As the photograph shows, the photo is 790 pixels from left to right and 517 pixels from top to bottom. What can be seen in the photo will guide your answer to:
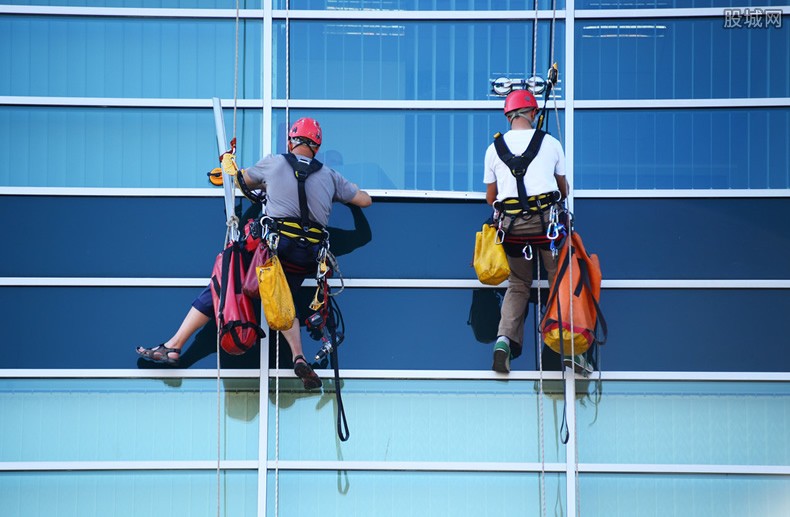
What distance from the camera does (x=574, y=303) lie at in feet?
24.9

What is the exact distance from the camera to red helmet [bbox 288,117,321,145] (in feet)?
25.8

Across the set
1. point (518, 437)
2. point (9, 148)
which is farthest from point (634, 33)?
point (9, 148)

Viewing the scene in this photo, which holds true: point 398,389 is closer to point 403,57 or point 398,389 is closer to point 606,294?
point 606,294

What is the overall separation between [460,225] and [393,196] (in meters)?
0.49

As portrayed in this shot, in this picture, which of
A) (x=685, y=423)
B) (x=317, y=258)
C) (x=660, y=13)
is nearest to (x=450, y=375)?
(x=317, y=258)

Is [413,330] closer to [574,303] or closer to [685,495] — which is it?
[574,303]

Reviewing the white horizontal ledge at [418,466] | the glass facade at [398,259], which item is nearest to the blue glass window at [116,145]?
the glass facade at [398,259]

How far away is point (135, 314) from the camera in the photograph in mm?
8031

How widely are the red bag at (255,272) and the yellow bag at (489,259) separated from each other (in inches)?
52.3

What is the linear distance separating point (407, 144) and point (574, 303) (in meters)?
1.64

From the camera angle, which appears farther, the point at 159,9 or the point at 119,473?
the point at 159,9

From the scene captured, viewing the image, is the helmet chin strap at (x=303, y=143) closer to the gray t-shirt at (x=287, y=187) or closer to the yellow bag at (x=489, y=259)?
the gray t-shirt at (x=287, y=187)

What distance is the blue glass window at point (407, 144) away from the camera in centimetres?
827

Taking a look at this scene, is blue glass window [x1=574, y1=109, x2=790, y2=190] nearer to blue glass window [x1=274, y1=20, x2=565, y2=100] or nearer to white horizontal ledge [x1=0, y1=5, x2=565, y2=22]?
blue glass window [x1=274, y1=20, x2=565, y2=100]
